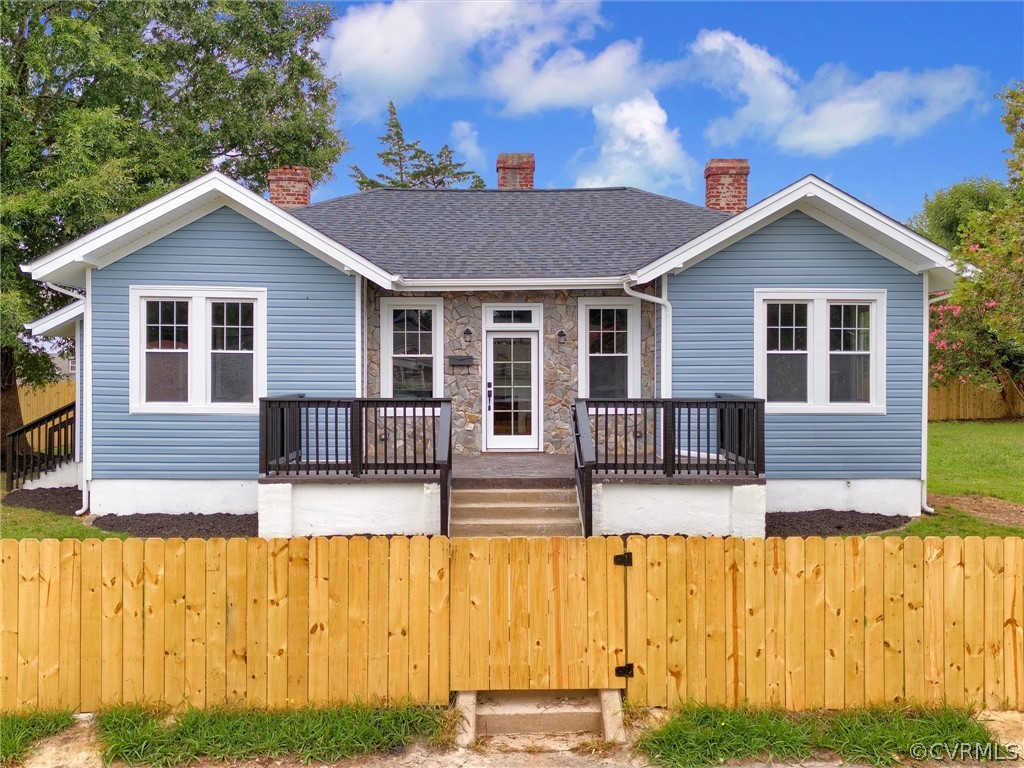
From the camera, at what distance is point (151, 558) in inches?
151

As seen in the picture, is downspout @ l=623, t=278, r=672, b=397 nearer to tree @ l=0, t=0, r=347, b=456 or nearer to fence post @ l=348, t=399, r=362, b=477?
fence post @ l=348, t=399, r=362, b=477

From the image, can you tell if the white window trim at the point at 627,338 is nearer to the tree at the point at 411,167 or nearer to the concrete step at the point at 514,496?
the concrete step at the point at 514,496

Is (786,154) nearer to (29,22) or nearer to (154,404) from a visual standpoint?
(154,404)

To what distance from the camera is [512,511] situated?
7551 millimetres

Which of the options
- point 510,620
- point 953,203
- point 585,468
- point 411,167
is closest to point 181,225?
point 585,468

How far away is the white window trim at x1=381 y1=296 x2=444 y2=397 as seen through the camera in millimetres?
10055

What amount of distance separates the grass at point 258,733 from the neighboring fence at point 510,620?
4.2 inches

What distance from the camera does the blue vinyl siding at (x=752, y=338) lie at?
360 inches

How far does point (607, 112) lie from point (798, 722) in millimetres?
16107

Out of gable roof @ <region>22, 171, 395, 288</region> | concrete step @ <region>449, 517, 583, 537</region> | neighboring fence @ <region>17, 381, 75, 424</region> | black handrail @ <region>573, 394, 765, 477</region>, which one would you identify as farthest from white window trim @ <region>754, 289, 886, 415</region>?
neighboring fence @ <region>17, 381, 75, 424</region>

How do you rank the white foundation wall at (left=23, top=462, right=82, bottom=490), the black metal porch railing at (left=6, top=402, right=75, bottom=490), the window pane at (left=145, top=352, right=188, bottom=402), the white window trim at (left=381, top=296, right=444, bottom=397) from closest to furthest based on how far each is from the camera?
1. the window pane at (left=145, top=352, right=188, bottom=402)
2. the white window trim at (left=381, top=296, right=444, bottom=397)
3. the black metal porch railing at (left=6, top=402, right=75, bottom=490)
4. the white foundation wall at (left=23, top=462, right=82, bottom=490)

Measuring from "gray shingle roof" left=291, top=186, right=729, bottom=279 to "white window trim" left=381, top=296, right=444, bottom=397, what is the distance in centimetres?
48

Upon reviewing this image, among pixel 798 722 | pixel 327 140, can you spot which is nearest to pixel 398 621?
pixel 798 722

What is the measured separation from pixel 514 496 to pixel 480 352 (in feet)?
9.80
